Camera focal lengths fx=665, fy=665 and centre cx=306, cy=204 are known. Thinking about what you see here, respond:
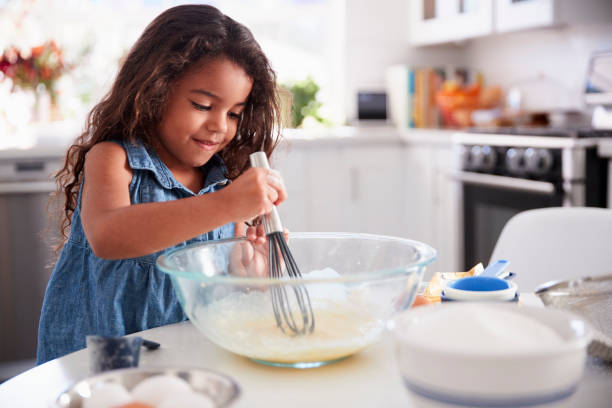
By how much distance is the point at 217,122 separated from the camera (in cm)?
108

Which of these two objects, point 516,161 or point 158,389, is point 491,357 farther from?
point 516,161

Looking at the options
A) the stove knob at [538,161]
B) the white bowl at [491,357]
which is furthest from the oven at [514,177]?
→ the white bowl at [491,357]

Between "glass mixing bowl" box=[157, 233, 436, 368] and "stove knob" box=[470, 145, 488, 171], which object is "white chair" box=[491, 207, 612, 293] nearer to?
"glass mixing bowl" box=[157, 233, 436, 368]

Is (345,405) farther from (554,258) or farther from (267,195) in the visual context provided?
(554,258)

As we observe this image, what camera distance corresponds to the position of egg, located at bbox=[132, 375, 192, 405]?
478 mm

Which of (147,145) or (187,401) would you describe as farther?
(147,145)

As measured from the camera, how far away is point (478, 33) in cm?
290

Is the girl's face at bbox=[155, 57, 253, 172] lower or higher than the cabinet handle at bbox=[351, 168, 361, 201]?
higher

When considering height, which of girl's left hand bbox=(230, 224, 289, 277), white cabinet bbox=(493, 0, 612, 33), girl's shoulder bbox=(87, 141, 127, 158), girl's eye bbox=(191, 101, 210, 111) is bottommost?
girl's left hand bbox=(230, 224, 289, 277)

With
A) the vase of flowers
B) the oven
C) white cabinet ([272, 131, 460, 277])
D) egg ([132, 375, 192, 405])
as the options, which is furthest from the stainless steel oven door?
egg ([132, 375, 192, 405])

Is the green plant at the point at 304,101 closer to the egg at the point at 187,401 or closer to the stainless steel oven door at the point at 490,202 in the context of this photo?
the stainless steel oven door at the point at 490,202

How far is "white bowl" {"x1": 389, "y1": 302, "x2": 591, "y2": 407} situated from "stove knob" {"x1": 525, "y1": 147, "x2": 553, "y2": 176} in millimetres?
1772

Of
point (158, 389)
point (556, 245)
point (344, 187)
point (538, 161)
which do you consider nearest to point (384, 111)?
point (344, 187)

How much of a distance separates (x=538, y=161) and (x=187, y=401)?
197cm
